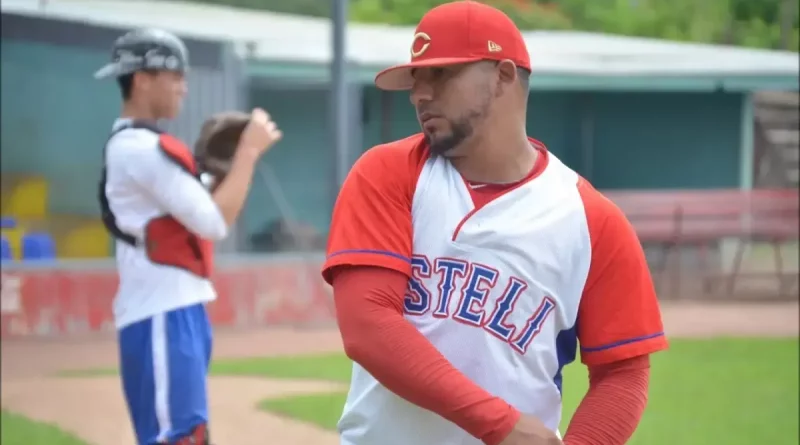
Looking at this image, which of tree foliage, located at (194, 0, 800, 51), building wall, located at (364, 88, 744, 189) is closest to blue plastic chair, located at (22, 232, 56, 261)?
building wall, located at (364, 88, 744, 189)

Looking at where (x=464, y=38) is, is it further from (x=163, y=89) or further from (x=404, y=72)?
(x=163, y=89)

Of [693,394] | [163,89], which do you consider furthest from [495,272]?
[693,394]

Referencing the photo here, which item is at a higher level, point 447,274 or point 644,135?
point 447,274

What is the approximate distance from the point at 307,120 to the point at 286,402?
8.65 m

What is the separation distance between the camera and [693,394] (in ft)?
26.8

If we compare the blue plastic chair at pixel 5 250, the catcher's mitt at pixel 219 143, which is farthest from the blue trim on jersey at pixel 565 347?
the blue plastic chair at pixel 5 250

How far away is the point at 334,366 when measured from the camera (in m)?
9.24

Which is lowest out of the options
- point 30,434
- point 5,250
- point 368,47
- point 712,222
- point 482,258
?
point 712,222

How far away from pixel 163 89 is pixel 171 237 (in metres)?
0.52

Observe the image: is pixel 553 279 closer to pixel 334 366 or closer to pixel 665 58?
pixel 334 366

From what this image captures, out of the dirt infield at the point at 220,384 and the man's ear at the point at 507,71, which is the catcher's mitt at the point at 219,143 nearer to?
the dirt infield at the point at 220,384

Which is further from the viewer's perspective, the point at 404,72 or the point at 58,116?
the point at 58,116

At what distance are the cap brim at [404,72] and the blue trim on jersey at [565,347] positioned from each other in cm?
60

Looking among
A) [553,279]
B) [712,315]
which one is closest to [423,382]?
[553,279]
